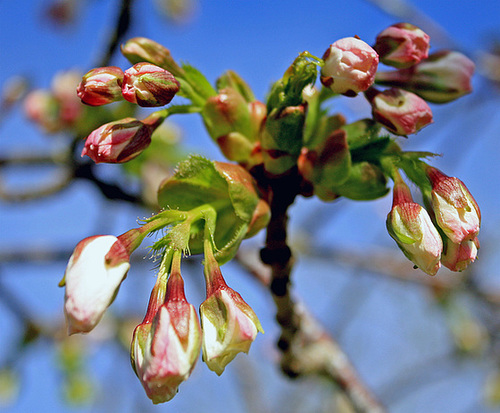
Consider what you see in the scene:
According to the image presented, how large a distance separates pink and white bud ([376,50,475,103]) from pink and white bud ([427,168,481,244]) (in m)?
0.24

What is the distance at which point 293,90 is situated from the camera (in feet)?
2.48

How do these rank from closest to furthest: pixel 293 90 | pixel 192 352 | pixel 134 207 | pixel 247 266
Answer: pixel 192 352, pixel 293 90, pixel 247 266, pixel 134 207

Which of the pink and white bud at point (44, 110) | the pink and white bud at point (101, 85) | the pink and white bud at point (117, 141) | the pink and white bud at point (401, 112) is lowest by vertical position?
the pink and white bud at point (44, 110)

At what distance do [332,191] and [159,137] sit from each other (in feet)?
5.88

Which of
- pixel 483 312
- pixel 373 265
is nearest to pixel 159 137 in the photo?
pixel 373 265

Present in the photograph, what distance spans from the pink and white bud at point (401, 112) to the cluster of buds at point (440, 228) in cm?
9

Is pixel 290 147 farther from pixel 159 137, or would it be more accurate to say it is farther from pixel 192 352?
pixel 159 137

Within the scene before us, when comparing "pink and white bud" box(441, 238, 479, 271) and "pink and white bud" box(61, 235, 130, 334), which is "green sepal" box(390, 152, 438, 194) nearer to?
"pink and white bud" box(441, 238, 479, 271)

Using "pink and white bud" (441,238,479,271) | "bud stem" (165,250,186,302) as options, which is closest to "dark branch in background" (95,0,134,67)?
"bud stem" (165,250,186,302)

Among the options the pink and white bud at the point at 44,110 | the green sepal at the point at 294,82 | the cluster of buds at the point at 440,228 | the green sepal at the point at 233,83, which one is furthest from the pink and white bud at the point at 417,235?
the pink and white bud at the point at 44,110

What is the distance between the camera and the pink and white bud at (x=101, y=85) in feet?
2.40

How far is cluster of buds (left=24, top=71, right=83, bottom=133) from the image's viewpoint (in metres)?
2.20

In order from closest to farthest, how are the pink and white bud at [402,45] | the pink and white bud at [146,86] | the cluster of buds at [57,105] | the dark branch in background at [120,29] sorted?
1. the pink and white bud at [146,86]
2. the pink and white bud at [402,45]
3. the dark branch in background at [120,29]
4. the cluster of buds at [57,105]

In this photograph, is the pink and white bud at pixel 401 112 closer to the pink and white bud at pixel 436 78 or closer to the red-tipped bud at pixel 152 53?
the pink and white bud at pixel 436 78
